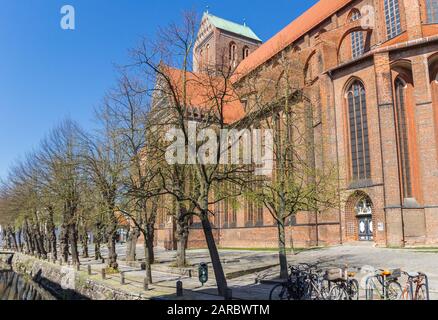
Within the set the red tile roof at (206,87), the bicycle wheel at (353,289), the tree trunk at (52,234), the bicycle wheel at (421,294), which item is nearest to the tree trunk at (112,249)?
the red tile roof at (206,87)

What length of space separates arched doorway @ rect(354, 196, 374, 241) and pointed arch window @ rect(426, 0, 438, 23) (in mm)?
13523

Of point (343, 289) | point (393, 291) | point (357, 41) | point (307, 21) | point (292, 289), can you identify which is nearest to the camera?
point (393, 291)

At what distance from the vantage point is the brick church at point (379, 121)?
27266mm

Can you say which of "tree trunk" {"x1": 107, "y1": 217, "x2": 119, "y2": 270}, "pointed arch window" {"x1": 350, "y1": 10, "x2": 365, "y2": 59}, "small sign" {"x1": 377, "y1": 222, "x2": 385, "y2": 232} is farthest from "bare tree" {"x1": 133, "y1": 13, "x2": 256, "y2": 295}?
"pointed arch window" {"x1": 350, "y1": 10, "x2": 365, "y2": 59}

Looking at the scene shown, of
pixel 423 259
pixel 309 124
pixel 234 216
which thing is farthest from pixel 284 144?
pixel 234 216

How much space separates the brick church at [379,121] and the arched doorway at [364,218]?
0.07 m

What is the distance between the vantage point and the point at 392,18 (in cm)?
3144

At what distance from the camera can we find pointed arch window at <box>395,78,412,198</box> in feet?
92.5

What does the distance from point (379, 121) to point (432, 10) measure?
916 centimetres

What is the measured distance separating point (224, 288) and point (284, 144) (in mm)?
7528

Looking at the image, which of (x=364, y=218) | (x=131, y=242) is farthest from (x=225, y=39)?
(x=131, y=242)

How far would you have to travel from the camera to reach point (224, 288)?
1245 cm

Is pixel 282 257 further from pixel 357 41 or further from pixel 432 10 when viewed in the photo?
pixel 357 41
